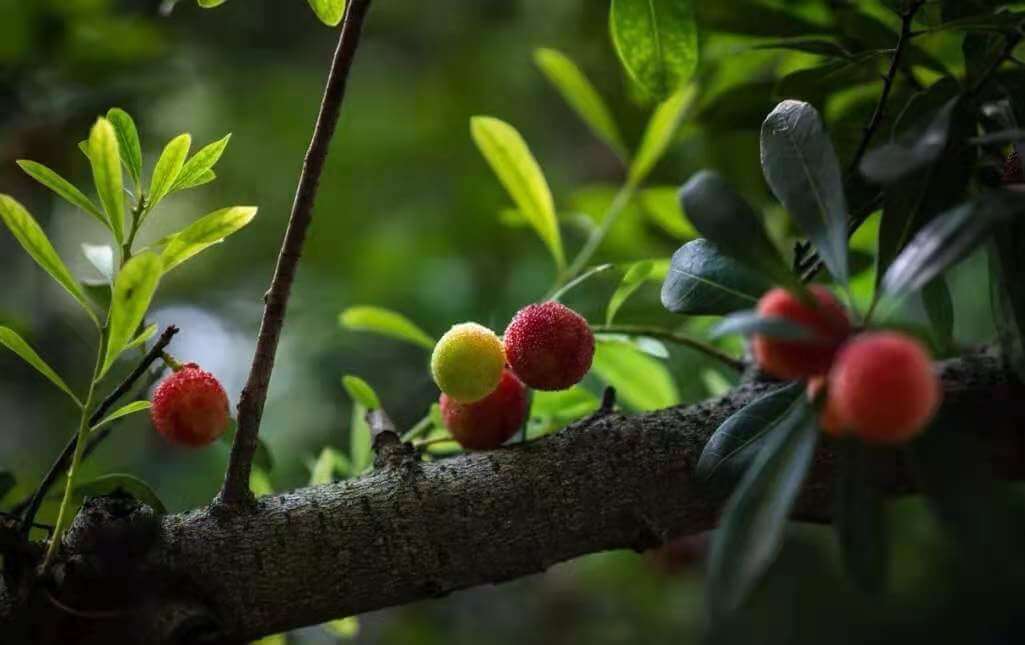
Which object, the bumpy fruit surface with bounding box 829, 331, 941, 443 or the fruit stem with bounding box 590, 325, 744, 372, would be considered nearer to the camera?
the bumpy fruit surface with bounding box 829, 331, 941, 443

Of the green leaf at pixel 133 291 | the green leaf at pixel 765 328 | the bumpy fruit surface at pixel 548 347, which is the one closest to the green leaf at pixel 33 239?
the green leaf at pixel 133 291

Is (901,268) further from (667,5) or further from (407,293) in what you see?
(407,293)

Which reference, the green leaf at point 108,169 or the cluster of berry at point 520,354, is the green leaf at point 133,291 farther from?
the cluster of berry at point 520,354

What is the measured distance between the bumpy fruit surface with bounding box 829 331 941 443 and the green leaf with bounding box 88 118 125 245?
15.8 inches

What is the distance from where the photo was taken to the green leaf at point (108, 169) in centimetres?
53

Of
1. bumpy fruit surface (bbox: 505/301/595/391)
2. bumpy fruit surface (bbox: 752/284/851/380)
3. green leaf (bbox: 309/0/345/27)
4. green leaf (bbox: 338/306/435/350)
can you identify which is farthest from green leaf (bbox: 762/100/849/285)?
green leaf (bbox: 338/306/435/350)

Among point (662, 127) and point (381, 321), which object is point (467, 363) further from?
point (662, 127)

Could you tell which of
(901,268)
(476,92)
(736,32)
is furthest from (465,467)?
(476,92)

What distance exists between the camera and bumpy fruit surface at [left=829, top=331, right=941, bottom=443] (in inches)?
15.1

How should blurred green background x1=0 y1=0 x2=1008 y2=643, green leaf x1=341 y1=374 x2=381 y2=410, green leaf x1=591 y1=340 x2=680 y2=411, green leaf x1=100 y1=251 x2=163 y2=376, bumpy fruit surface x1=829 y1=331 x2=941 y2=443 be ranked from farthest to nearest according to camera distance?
blurred green background x1=0 y1=0 x2=1008 y2=643
green leaf x1=591 y1=340 x2=680 y2=411
green leaf x1=341 y1=374 x2=381 y2=410
green leaf x1=100 y1=251 x2=163 y2=376
bumpy fruit surface x1=829 y1=331 x2=941 y2=443

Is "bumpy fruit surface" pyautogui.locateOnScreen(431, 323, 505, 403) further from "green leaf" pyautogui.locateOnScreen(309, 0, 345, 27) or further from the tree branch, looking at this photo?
"green leaf" pyautogui.locateOnScreen(309, 0, 345, 27)

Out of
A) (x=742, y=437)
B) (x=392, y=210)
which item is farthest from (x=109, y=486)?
(x=392, y=210)

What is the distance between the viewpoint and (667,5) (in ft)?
2.28

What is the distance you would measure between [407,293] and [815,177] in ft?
Answer: 3.48
